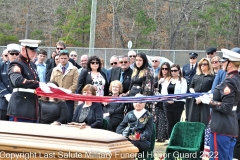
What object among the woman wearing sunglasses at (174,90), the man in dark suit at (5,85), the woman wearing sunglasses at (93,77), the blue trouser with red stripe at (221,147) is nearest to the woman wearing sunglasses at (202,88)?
the woman wearing sunglasses at (174,90)

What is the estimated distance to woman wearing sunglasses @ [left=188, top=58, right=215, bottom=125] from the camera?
24.7ft

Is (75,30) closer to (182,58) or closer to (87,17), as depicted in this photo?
(87,17)

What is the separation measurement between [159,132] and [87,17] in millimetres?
20417

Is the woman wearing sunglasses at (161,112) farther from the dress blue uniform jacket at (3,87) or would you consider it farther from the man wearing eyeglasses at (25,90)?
the man wearing eyeglasses at (25,90)

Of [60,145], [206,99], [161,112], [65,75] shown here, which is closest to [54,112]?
[65,75]

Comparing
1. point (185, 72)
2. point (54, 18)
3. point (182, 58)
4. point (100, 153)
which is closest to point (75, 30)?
point (54, 18)

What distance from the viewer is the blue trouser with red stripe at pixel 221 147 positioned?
505 centimetres

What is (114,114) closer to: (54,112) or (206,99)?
(54,112)

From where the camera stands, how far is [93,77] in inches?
298

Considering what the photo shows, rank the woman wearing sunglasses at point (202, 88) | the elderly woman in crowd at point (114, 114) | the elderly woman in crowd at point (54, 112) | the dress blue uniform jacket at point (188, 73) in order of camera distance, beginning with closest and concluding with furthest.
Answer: the elderly woman in crowd at point (54, 112), the elderly woman in crowd at point (114, 114), the woman wearing sunglasses at point (202, 88), the dress blue uniform jacket at point (188, 73)

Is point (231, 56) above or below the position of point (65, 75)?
above

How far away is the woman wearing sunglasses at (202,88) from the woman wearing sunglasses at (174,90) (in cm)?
55

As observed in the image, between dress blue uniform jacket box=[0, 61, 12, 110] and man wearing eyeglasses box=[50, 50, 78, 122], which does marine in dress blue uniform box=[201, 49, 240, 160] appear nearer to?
dress blue uniform jacket box=[0, 61, 12, 110]

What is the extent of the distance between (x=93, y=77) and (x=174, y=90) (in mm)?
1605
